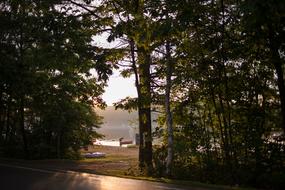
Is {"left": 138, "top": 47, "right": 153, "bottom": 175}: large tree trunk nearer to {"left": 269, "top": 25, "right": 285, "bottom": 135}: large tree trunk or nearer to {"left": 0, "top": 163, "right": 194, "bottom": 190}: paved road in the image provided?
{"left": 0, "top": 163, "right": 194, "bottom": 190}: paved road

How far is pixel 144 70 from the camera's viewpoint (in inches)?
813

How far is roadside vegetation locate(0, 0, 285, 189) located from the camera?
50.7ft

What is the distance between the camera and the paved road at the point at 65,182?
47.2ft

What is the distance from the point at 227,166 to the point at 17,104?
18423mm

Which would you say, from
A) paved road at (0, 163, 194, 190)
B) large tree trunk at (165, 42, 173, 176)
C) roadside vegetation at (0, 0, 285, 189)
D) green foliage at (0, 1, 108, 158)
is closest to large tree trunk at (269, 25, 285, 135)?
roadside vegetation at (0, 0, 285, 189)

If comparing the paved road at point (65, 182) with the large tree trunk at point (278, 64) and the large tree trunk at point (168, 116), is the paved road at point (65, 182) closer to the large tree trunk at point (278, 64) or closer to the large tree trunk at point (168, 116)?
the large tree trunk at point (168, 116)

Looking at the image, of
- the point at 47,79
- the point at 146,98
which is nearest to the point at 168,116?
the point at 146,98

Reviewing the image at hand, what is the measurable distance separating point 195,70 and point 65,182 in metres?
5.81

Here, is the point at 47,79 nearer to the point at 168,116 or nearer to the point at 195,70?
the point at 168,116

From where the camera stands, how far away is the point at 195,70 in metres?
17.2

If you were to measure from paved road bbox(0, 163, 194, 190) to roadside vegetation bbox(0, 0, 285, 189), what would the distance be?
2476 millimetres

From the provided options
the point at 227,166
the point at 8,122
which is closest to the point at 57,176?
the point at 227,166

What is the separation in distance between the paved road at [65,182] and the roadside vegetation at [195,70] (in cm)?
248

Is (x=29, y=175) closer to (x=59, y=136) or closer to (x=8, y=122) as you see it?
(x=59, y=136)
